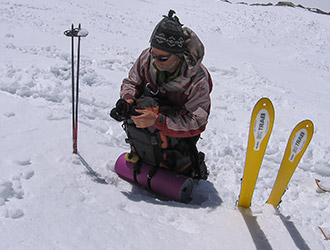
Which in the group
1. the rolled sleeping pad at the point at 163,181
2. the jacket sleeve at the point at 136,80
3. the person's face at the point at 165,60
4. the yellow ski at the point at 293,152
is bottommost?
the rolled sleeping pad at the point at 163,181

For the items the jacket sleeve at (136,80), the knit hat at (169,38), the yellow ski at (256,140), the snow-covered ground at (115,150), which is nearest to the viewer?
the snow-covered ground at (115,150)

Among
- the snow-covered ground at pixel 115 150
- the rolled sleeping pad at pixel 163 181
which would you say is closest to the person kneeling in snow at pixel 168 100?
the rolled sleeping pad at pixel 163 181

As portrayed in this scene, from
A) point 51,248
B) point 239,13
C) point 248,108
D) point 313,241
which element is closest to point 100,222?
point 51,248

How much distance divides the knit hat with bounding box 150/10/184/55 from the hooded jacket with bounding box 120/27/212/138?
10 centimetres

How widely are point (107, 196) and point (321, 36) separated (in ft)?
34.9

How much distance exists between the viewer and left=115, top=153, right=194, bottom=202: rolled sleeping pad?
3.02 metres

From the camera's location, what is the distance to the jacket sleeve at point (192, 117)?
2.77 meters

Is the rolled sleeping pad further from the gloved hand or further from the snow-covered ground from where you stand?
the gloved hand

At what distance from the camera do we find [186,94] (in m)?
2.93

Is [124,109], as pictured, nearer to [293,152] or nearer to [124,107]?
[124,107]

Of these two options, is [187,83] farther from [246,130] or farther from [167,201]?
[246,130]

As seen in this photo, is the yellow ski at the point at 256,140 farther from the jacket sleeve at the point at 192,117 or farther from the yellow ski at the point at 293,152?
the jacket sleeve at the point at 192,117

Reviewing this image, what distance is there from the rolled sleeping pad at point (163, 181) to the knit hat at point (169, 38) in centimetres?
111

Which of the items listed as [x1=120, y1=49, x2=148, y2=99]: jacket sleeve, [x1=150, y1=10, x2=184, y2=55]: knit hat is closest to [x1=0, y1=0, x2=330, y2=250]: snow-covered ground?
[x1=120, y1=49, x2=148, y2=99]: jacket sleeve
